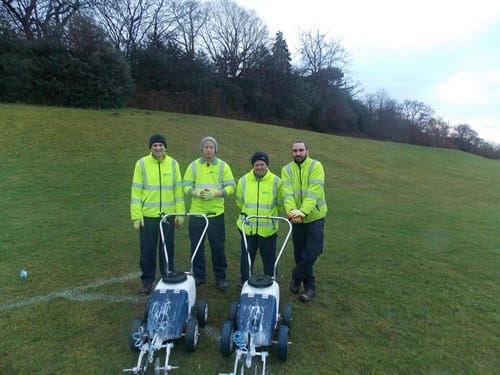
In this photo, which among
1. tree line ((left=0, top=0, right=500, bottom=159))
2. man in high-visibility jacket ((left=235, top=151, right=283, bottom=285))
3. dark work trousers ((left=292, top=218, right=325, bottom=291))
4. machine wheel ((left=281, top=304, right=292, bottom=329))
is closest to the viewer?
machine wheel ((left=281, top=304, right=292, bottom=329))

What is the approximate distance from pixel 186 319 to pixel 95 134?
15.0 m

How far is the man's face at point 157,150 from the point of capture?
4.39 m

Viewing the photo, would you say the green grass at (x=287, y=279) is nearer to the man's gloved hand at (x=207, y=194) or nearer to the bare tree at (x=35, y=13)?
the man's gloved hand at (x=207, y=194)

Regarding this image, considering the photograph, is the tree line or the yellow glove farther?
the tree line

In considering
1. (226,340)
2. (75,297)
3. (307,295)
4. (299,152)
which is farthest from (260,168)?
(75,297)

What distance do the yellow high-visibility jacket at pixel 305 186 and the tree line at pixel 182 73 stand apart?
2111 cm

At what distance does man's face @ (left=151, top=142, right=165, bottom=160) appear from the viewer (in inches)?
173

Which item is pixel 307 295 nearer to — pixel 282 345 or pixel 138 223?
pixel 282 345

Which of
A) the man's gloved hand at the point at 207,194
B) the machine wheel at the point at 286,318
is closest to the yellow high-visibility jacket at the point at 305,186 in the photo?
the man's gloved hand at the point at 207,194

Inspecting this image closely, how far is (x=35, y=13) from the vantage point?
29266mm

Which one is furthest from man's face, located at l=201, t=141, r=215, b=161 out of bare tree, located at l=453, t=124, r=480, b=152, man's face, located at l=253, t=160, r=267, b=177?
bare tree, located at l=453, t=124, r=480, b=152

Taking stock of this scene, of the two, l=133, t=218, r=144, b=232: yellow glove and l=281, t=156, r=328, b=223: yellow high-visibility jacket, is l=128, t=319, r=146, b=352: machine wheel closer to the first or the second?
l=133, t=218, r=144, b=232: yellow glove

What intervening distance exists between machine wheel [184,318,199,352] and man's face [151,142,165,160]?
206cm

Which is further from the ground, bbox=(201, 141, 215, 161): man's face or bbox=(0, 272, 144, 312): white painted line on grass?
bbox=(201, 141, 215, 161): man's face
